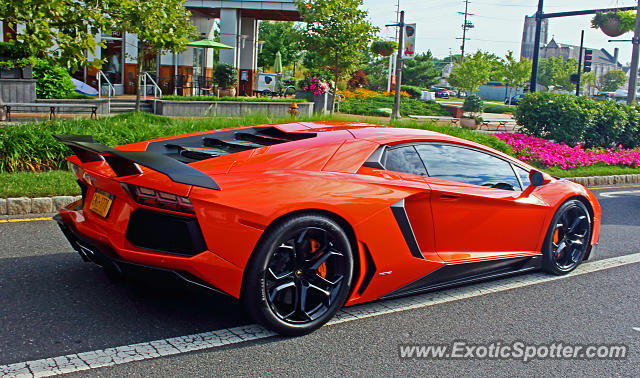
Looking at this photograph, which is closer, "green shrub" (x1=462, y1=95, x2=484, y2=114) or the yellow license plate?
the yellow license plate

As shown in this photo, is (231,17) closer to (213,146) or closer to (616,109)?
(616,109)

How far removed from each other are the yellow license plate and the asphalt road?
1.75ft

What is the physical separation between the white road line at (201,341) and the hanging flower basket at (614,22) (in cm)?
2040

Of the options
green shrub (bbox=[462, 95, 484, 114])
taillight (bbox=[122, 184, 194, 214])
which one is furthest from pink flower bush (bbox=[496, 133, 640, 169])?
green shrub (bbox=[462, 95, 484, 114])

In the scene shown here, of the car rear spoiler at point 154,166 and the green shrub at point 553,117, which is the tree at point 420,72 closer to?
the green shrub at point 553,117

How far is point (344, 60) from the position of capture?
23.7m

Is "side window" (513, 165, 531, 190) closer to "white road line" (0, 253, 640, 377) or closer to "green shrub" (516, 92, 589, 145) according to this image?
"white road line" (0, 253, 640, 377)

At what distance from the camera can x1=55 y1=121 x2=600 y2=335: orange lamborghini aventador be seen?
11.7ft

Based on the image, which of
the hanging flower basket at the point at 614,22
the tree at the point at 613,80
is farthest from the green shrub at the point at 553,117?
the tree at the point at 613,80

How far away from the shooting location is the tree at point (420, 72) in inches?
3155

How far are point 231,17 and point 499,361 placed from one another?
2657cm

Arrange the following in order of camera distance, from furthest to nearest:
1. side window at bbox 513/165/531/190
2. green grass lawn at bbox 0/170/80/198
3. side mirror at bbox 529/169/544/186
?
1. green grass lawn at bbox 0/170/80/198
2. side window at bbox 513/165/531/190
3. side mirror at bbox 529/169/544/186

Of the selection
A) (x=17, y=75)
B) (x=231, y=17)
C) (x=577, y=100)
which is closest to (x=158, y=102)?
(x=17, y=75)

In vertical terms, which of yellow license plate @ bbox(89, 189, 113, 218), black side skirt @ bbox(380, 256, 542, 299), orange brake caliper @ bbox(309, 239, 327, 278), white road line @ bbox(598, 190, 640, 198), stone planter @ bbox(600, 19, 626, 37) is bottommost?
white road line @ bbox(598, 190, 640, 198)
